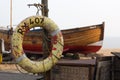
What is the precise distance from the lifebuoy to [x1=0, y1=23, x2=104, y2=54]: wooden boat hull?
485 inches

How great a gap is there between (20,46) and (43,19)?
0.97m

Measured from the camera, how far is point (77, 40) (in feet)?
74.9

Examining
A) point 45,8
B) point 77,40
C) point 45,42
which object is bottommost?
point 77,40

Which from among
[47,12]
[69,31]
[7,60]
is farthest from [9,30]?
[47,12]

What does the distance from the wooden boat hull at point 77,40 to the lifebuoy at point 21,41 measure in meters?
12.3

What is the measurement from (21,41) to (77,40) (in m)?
13.4

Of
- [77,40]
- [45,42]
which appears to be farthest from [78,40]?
[45,42]

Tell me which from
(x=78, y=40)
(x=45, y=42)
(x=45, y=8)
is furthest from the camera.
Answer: (x=78, y=40)

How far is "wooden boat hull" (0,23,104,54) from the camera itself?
74.1 feet

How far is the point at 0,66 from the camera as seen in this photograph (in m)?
20.2

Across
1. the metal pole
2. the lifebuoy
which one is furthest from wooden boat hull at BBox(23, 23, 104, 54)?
the lifebuoy

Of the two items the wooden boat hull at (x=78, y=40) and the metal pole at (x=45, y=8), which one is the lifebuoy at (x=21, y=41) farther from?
the wooden boat hull at (x=78, y=40)

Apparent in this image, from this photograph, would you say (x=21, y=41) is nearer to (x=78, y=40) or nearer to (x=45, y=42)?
(x=45, y=42)

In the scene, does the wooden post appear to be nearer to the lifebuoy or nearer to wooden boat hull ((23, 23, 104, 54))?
the lifebuoy
